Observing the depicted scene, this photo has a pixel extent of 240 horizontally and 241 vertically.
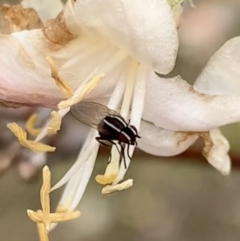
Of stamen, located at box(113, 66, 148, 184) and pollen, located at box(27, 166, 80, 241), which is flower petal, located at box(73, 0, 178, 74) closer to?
stamen, located at box(113, 66, 148, 184)

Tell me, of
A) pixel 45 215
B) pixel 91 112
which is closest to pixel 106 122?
pixel 91 112

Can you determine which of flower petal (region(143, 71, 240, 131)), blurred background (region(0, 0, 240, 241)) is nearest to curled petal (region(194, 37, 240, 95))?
flower petal (region(143, 71, 240, 131))

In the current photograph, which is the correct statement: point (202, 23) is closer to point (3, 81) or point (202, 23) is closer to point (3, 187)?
point (3, 187)

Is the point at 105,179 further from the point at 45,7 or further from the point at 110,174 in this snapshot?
the point at 45,7

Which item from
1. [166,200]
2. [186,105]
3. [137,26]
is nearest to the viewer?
[137,26]

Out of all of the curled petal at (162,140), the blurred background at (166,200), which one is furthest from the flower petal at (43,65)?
the blurred background at (166,200)

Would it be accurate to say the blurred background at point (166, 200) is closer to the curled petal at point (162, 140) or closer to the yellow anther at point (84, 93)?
the curled petal at point (162, 140)

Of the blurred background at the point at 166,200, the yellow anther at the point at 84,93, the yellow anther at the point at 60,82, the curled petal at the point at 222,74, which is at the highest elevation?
the yellow anther at the point at 60,82
